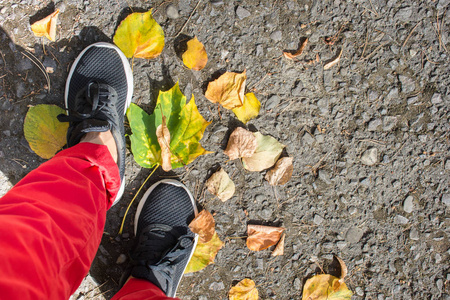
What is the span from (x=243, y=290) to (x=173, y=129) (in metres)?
1.01

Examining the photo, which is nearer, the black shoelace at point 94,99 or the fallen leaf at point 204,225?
the black shoelace at point 94,99

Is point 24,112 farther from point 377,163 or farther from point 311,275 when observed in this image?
point 377,163

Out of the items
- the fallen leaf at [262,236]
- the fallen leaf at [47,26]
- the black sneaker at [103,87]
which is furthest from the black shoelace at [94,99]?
the fallen leaf at [262,236]

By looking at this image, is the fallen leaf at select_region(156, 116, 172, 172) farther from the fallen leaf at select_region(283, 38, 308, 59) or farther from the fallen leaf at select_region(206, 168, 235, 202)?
the fallen leaf at select_region(283, 38, 308, 59)

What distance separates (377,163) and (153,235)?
1.33 m

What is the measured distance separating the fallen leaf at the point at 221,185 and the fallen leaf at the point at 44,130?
0.82 metres

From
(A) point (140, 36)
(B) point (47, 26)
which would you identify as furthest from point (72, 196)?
(B) point (47, 26)

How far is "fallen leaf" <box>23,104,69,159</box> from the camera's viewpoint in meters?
1.56

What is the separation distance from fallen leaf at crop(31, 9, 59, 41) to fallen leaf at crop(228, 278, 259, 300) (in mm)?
1713

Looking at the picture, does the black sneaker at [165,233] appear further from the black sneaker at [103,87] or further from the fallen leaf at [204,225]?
the black sneaker at [103,87]

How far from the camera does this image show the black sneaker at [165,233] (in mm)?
1577

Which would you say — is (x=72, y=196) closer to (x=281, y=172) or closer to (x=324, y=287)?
(x=281, y=172)

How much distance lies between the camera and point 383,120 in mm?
1689

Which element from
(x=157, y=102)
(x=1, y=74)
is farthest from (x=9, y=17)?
(x=157, y=102)
